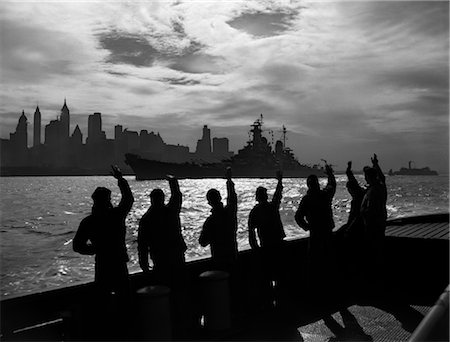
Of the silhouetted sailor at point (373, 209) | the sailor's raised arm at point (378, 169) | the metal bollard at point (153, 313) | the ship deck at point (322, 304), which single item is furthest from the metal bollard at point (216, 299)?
the sailor's raised arm at point (378, 169)

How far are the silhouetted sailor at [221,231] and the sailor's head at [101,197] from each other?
158 centimetres

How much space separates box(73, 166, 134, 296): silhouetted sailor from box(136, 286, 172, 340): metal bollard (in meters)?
0.54

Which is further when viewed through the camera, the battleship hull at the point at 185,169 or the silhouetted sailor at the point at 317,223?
the battleship hull at the point at 185,169

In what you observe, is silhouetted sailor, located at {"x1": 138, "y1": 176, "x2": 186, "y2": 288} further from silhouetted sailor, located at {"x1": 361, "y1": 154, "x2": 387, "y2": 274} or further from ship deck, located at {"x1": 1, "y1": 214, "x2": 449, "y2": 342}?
silhouetted sailor, located at {"x1": 361, "y1": 154, "x2": 387, "y2": 274}

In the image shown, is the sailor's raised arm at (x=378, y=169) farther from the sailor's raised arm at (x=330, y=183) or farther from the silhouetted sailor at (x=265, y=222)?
the silhouetted sailor at (x=265, y=222)

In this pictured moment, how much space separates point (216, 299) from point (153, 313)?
42.3 inches

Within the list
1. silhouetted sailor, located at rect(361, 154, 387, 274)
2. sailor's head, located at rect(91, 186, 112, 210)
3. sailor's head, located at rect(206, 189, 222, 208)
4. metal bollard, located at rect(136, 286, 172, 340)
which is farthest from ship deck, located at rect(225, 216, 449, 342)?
sailor's head, located at rect(91, 186, 112, 210)

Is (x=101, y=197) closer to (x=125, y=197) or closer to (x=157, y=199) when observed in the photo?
(x=125, y=197)

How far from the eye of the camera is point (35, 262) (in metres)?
28.3

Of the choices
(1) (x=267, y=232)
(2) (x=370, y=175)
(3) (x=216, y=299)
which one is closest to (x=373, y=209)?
(2) (x=370, y=175)

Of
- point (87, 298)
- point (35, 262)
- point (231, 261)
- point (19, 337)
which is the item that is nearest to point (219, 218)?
point (231, 261)

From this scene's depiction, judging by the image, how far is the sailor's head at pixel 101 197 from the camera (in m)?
4.99

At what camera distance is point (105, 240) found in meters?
5.07

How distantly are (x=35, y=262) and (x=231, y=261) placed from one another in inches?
1020
